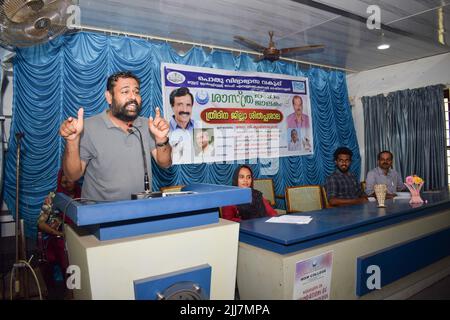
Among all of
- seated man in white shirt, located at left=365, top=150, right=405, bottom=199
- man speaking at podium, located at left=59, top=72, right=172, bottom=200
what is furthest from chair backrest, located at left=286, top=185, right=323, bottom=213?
man speaking at podium, located at left=59, top=72, right=172, bottom=200

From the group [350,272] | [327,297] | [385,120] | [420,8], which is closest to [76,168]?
[327,297]

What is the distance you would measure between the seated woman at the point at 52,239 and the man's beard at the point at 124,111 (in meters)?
1.89

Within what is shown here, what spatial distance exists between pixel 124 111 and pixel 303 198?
311 centimetres

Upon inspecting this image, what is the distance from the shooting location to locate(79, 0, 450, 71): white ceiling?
3404 mm

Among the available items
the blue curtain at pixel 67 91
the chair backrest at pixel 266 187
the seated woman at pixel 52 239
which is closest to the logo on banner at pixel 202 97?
the blue curtain at pixel 67 91

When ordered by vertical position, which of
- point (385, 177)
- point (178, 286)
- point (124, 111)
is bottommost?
point (178, 286)

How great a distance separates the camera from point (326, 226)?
7.27ft

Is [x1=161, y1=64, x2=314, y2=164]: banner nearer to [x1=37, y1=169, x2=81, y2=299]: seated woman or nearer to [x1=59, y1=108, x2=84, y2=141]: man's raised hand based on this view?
[x1=37, y1=169, x2=81, y2=299]: seated woman

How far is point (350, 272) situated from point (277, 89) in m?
3.78

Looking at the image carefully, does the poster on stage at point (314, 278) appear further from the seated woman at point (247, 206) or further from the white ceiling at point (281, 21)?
the white ceiling at point (281, 21)

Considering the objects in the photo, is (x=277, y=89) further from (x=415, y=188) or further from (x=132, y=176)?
(x=132, y=176)

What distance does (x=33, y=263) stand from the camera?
358 cm

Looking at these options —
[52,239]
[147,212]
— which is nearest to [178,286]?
[147,212]

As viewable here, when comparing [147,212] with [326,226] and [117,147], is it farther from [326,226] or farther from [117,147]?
[326,226]
